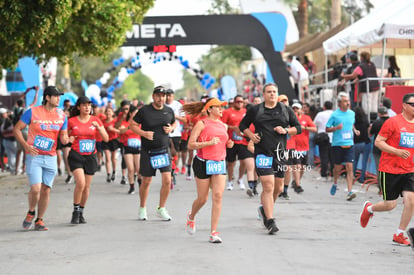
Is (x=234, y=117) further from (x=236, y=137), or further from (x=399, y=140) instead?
(x=399, y=140)

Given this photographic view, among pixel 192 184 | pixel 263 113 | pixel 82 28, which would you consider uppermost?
pixel 82 28

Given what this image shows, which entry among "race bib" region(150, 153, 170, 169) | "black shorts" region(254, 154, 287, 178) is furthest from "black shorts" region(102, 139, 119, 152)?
"black shorts" region(254, 154, 287, 178)

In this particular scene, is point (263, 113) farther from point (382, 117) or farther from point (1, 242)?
point (382, 117)

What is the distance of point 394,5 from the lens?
17.1m

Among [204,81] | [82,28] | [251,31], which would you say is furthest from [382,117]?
[204,81]

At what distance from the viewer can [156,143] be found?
34.2 feet

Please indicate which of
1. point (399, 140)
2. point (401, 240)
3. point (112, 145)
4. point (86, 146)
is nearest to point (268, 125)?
point (399, 140)

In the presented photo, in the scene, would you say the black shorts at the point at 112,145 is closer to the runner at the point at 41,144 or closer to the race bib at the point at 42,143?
the runner at the point at 41,144

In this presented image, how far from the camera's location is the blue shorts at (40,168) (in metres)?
9.38

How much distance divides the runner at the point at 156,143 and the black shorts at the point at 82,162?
730 millimetres

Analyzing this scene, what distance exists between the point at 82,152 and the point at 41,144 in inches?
37.4

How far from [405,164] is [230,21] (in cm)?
1740

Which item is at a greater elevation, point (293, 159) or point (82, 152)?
point (82, 152)

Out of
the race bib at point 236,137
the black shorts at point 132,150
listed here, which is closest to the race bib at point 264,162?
the race bib at point 236,137
